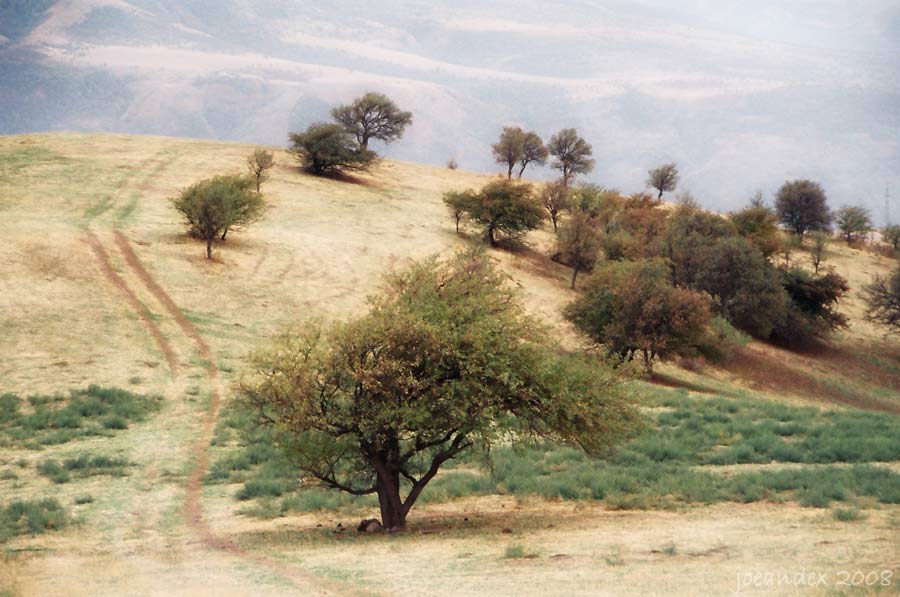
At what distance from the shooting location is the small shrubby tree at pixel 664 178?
92312 millimetres

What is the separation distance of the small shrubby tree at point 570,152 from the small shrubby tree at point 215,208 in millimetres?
51357

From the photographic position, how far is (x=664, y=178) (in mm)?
92250

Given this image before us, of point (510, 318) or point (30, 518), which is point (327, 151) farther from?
point (510, 318)

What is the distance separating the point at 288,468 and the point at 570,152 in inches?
3013

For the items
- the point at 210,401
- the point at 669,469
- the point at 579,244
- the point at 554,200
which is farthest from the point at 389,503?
the point at 554,200

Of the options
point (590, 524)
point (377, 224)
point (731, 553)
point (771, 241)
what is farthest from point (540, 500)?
point (771, 241)

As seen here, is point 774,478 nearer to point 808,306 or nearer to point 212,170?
point 808,306

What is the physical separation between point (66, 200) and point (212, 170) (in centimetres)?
1483

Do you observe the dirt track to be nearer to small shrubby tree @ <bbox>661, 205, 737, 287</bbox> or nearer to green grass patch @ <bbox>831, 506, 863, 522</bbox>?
green grass patch @ <bbox>831, 506, 863, 522</bbox>

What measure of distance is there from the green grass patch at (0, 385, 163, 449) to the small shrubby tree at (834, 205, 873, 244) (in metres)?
75.6

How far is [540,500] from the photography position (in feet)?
62.5

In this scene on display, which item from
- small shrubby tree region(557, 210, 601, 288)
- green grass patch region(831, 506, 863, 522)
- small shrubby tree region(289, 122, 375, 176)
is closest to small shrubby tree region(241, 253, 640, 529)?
green grass patch region(831, 506, 863, 522)

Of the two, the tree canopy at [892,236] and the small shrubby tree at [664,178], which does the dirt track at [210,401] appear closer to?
the small shrubby tree at [664,178]

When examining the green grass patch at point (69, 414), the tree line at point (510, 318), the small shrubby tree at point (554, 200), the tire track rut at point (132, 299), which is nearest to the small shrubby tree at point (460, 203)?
the tree line at point (510, 318)
